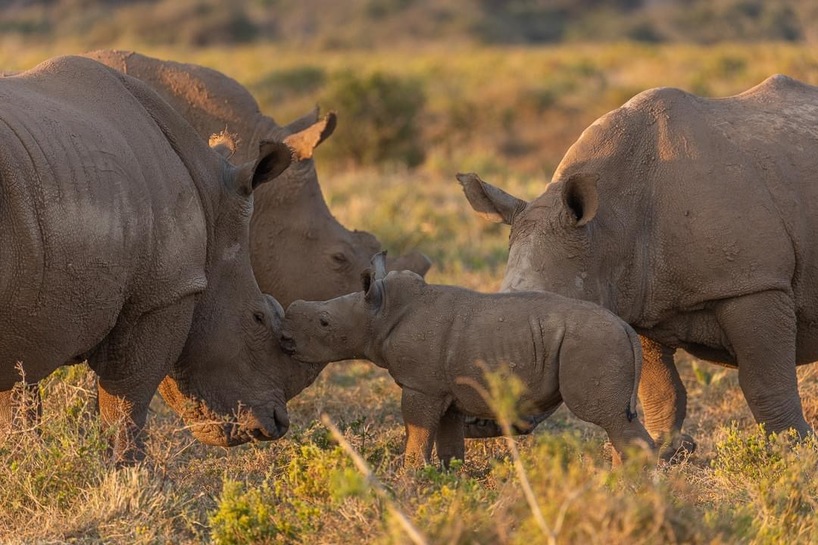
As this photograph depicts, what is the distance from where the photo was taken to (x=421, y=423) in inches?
243

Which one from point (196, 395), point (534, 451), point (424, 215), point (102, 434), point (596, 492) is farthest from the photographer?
point (424, 215)

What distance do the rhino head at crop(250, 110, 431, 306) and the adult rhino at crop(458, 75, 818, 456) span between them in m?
1.55

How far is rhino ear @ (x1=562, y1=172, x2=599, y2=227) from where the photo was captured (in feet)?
21.2

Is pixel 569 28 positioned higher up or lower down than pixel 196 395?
lower down

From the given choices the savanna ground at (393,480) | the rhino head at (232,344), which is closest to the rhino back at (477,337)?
the savanna ground at (393,480)

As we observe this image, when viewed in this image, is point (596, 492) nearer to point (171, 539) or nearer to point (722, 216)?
point (171, 539)

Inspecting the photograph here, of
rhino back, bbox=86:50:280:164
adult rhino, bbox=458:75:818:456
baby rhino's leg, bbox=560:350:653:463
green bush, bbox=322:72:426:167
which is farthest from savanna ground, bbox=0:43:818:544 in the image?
green bush, bbox=322:72:426:167

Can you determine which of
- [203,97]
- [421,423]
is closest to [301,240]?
[203,97]

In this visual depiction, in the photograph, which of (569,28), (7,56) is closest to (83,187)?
(7,56)

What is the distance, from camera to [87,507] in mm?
5504

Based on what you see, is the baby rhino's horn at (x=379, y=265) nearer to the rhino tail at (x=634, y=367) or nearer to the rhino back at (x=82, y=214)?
the rhino back at (x=82, y=214)

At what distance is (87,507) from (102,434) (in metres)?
0.61

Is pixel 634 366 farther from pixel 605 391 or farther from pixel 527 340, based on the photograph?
pixel 527 340

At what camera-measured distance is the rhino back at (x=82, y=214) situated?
5121 mm
